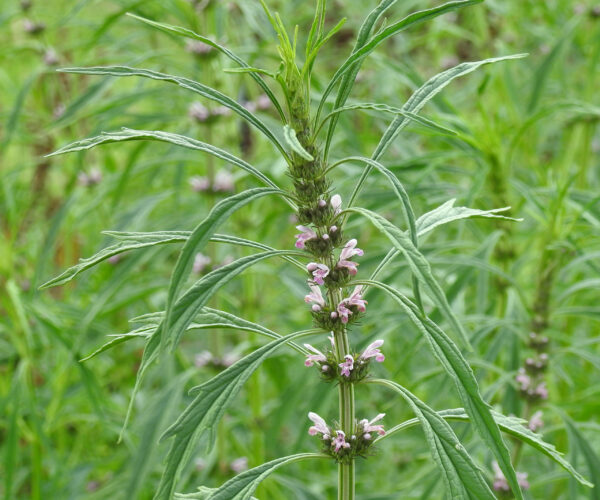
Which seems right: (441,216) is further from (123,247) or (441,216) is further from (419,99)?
(123,247)

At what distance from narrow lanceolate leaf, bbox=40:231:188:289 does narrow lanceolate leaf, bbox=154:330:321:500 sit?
0.47ft

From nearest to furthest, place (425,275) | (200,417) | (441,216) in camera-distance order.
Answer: (425,275) < (200,417) < (441,216)

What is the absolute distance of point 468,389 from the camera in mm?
653

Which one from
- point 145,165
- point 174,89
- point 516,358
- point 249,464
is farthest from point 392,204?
point 249,464

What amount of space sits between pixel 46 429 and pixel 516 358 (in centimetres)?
122

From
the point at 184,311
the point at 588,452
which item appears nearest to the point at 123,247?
the point at 184,311

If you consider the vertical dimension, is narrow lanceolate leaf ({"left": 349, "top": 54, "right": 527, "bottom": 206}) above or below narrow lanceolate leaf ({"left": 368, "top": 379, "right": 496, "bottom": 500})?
above

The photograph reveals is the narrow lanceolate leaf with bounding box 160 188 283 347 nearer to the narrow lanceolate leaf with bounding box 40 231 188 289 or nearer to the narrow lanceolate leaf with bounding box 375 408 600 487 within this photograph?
the narrow lanceolate leaf with bounding box 40 231 188 289

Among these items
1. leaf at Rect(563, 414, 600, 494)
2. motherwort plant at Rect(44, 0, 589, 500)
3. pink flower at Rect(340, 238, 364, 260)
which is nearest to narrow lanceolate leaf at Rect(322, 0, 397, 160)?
motherwort plant at Rect(44, 0, 589, 500)

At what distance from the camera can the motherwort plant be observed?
0.65 m

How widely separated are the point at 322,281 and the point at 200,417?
7.8 inches

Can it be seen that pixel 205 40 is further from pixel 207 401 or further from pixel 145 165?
pixel 145 165

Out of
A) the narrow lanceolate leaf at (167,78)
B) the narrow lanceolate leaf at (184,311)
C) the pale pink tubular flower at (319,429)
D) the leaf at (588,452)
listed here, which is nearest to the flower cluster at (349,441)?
the pale pink tubular flower at (319,429)

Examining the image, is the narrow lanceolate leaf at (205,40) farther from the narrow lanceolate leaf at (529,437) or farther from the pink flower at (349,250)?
the narrow lanceolate leaf at (529,437)
